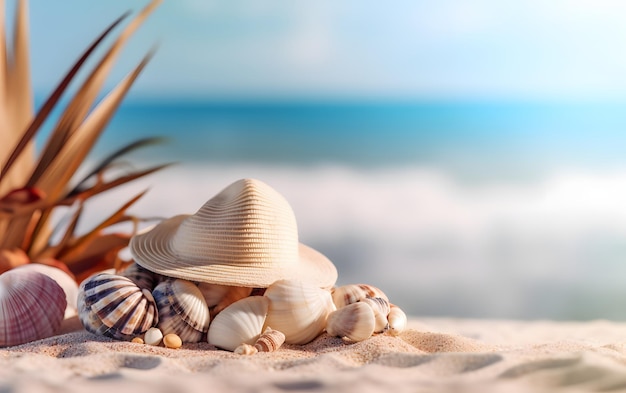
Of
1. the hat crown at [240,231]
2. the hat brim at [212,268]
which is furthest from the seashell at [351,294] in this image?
the hat crown at [240,231]

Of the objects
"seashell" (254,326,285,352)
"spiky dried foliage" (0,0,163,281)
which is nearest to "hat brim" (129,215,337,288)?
"seashell" (254,326,285,352)

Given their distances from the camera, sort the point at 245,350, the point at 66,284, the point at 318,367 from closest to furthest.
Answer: the point at 318,367 < the point at 245,350 < the point at 66,284

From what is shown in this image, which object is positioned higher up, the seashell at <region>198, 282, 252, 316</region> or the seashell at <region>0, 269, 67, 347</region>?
the seashell at <region>198, 282, 252, 316</region>

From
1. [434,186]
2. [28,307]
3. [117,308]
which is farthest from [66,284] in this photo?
[434,186]

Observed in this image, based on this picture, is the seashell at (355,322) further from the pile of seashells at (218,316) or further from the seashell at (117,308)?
the seashell at (117,308)

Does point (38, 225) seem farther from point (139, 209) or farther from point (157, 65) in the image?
point (157, 65)

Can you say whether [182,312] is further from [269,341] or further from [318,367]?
[318,367]

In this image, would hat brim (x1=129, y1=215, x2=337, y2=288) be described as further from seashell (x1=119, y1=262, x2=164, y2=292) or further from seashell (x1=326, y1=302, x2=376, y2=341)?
seashell (x1=326, y1=302, x2=376, y2=341)
